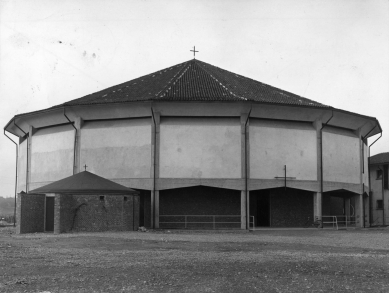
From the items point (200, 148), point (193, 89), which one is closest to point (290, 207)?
point (200, 148)

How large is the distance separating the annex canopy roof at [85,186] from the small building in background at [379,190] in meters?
28.8

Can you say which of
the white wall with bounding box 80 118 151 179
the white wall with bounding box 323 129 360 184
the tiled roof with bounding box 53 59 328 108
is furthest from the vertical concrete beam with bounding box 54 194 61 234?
the white wall with bounding box 323 129 360 184

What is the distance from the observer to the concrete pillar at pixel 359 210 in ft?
131

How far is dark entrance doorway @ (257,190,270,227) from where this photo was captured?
37.8 m

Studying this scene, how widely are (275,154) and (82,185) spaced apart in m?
12.0

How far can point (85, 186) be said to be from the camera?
30.8 meters

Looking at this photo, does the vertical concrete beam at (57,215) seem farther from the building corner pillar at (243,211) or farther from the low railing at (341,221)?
the low railing at (341,221)

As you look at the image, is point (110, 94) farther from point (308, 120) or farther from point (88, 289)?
point (88, 289)

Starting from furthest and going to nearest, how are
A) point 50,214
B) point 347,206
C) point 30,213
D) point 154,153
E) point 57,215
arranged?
point 347,206, point 154,153, point 50,214, point 30,213, point 57,215

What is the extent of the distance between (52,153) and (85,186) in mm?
8545

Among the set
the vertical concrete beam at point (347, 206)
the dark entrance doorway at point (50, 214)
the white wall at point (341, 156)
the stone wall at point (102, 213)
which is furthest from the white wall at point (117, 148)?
the vertical concrete beam at point (347, 206)

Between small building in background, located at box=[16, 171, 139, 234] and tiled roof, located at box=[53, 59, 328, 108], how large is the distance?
20.3 feet

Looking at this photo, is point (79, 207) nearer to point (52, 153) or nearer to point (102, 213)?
point (102, 213)

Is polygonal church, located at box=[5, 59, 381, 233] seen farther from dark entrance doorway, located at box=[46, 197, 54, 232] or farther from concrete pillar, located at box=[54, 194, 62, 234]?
concrete pillar, located at box=[54, 194, 62, 234]
